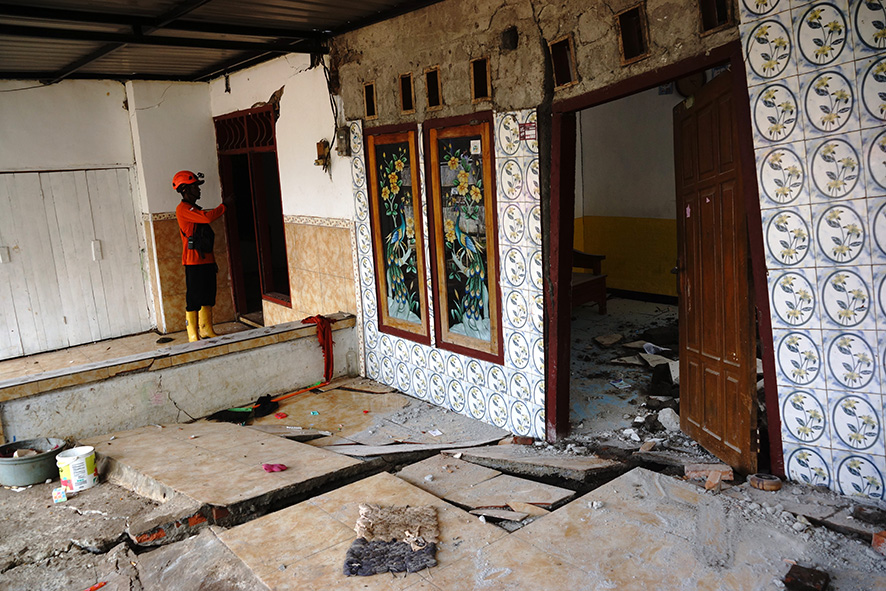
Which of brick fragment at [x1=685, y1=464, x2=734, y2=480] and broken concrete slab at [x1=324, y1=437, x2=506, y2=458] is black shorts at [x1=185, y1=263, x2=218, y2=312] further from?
brick fragment at [x1=685, y1=464, x2=734, y2=480]

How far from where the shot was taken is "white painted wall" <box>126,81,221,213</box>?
7926mm

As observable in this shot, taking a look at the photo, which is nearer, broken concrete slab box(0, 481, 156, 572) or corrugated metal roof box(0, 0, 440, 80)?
broken concrete slab box(0, 481, 156, 572)

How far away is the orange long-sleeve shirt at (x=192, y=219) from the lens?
702cm

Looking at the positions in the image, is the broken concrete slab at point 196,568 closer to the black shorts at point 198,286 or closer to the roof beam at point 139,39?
the roof beam at point 139,39

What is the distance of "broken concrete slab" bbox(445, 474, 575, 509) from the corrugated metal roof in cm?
346

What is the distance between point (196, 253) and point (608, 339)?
444 cm

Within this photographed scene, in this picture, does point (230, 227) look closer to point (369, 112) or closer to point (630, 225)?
point (369, 112)

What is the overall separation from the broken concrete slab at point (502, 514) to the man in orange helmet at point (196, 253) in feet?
15.2

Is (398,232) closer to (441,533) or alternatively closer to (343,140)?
(343,140)

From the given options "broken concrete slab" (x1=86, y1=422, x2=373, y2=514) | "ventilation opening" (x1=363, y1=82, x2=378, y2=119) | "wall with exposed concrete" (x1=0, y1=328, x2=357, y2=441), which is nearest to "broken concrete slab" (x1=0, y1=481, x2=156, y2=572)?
"broken concrete slab" (x1=86, y1=422, x2=373, y2=514)

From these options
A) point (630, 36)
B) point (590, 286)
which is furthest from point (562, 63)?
point (590, 286)

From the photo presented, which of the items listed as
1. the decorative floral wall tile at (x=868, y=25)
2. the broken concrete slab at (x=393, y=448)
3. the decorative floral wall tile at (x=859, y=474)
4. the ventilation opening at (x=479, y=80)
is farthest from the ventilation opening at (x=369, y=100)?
the decorative floral wall tile at (x=859, y=474)

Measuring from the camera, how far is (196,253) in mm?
7188

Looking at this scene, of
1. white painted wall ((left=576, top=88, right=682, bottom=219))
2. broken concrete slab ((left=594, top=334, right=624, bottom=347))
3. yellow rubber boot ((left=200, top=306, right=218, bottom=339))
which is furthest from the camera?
white painted wall ((left=576, top=88, right=682, bottom=219))
